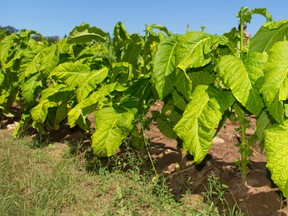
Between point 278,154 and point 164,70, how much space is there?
101cm

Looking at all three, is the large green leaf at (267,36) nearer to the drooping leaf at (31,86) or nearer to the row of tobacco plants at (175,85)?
the row of tobacco plants at (175,85)

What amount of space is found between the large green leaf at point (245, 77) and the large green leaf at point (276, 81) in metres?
0.18

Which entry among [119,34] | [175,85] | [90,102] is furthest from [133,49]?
[175,85]

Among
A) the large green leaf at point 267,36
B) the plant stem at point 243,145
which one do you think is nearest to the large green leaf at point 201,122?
the plant stem at point 243,145

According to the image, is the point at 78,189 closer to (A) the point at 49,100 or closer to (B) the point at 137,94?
(B) the point at 137,94

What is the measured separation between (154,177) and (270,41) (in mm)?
1383

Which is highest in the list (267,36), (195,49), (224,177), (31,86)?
(267,36)

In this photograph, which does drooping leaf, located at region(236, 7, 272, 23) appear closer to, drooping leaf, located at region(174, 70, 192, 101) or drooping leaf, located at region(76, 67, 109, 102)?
drooping leaf, located at region(174, 70, 192, 101)

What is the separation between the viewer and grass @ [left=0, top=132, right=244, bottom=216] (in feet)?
9.88

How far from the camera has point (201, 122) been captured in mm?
2623

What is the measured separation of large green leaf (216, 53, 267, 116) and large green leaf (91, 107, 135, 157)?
100cm

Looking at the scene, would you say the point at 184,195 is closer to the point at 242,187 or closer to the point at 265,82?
the point at 242,187

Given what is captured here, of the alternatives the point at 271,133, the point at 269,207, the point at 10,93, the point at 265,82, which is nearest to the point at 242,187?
the point at 269,207

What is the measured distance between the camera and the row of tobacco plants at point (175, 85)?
2.46 metres
